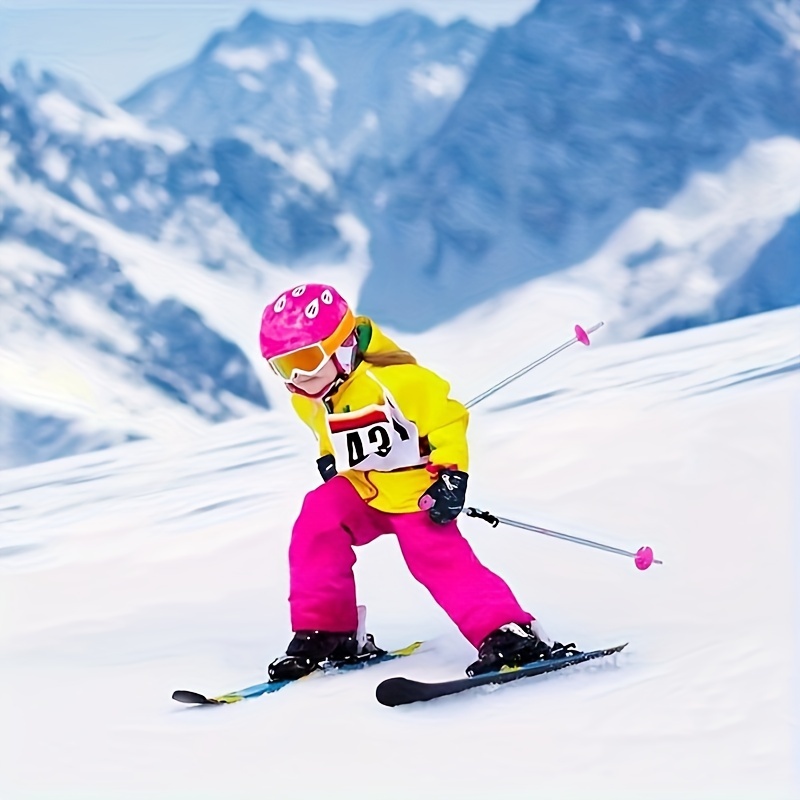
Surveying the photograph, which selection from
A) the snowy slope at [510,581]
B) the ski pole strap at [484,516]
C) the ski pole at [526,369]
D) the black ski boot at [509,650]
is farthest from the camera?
the ski pole at [526,369]

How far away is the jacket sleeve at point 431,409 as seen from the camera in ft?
4.71

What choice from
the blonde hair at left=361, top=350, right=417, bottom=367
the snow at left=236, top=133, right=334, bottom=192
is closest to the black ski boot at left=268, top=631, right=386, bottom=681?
the blonde hair at left=361, top=350, right=417, bottom=367

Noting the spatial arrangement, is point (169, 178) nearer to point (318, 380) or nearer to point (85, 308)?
point (85, 308)

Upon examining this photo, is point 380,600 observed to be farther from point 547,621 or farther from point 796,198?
point 796,198

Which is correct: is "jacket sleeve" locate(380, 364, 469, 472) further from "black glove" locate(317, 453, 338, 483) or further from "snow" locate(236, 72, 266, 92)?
"snow" locate(236, 72, 266, 92)

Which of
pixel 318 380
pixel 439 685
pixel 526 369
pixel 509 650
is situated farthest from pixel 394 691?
pixel 526 369

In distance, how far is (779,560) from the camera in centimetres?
181

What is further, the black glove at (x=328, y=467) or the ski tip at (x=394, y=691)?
the black glove at (x=328, y=467)

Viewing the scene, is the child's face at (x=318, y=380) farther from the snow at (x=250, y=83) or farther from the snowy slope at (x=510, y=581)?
the snow at (x=250, y=83)

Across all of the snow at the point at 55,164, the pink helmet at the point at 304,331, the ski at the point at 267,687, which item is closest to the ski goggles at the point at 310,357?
the pink helmet at the point at 304,331

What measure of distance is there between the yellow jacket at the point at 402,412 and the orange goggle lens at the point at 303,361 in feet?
0.20

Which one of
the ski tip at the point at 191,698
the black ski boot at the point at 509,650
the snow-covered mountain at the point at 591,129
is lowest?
the black ski boot at the point at 509,650

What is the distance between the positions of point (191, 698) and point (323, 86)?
206cm

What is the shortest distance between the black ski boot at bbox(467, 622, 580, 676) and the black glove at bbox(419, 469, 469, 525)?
155 millimetres
